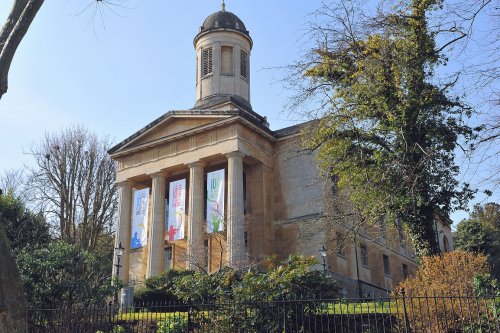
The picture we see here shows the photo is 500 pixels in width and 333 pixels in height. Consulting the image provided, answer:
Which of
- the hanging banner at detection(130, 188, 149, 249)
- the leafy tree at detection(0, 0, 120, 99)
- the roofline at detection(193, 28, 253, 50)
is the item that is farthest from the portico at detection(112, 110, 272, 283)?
the leafy tree at detection(0, 0, 120, 99)

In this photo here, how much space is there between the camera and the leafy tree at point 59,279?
18141mm

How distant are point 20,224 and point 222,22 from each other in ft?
72.1

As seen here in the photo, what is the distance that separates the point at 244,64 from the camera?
43.3 metres

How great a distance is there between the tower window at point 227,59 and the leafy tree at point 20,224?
18083mm

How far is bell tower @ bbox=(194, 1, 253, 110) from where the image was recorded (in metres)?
41.5

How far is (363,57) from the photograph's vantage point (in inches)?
706

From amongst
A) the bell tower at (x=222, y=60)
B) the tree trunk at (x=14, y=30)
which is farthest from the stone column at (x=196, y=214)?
the tree trunk at (x=14, y=30)

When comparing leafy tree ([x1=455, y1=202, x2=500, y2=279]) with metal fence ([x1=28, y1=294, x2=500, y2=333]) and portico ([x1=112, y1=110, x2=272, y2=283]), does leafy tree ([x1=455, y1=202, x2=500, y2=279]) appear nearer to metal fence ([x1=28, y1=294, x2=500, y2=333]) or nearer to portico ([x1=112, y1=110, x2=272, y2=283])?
portico ([x1=112, y1=110, x2=272, y2=283])

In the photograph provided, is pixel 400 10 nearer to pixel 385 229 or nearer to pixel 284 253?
pixel 385 229

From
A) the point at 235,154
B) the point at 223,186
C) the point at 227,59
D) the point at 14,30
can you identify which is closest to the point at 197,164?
the point at 235,154

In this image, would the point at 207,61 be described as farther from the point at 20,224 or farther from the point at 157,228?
the point at 20,224

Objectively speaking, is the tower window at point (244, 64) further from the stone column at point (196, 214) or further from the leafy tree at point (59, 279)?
the leafy tree at point (59, 279)

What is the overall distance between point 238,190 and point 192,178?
3.78 meters

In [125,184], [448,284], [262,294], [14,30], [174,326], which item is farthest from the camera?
[125,184]
